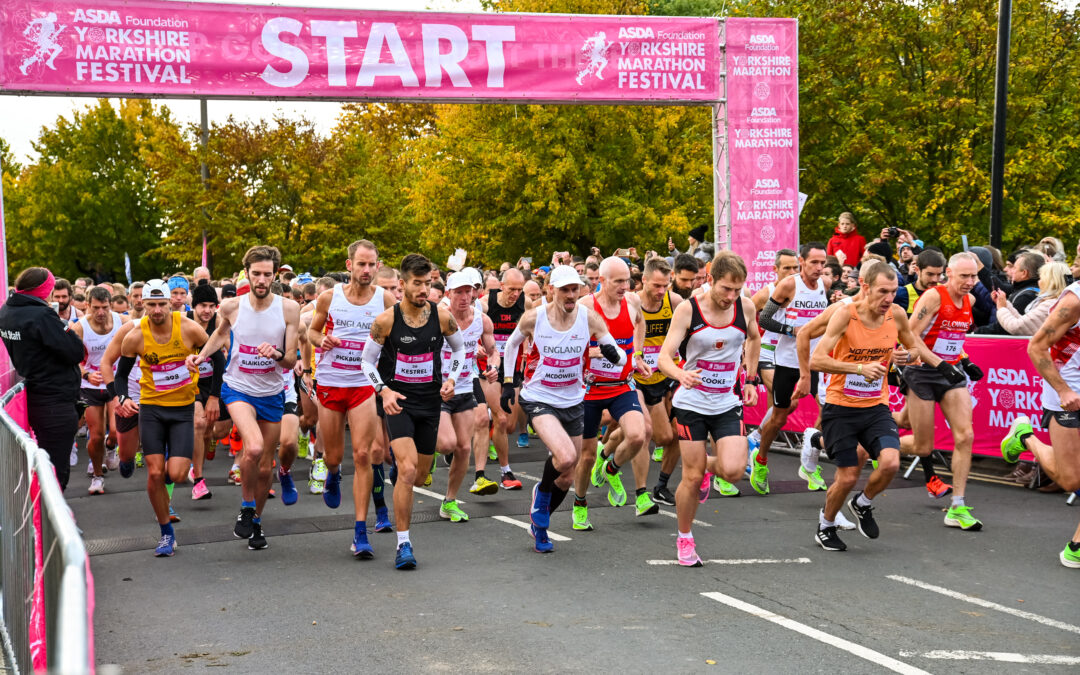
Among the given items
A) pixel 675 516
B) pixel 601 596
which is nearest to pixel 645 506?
pixel 675 516

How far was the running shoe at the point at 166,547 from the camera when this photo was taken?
8.78m

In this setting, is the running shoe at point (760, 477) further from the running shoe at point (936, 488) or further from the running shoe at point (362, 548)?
the running shoe at point (362, 548)

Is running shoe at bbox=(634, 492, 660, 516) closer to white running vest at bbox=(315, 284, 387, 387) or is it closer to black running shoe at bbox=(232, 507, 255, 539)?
white running vest at bbox=(315, 284, 387, 387)

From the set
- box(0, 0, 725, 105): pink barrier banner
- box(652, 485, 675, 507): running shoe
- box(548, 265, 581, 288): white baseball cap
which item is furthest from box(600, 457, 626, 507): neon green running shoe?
box(0, 0, 725, 105): pink barrier banner

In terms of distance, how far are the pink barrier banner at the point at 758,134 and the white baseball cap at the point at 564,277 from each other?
9.06 metres

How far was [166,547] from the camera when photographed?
8.80 m

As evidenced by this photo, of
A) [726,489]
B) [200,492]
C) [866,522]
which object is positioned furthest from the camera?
[200,492]

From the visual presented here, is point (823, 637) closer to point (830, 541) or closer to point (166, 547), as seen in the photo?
point (830, 541)

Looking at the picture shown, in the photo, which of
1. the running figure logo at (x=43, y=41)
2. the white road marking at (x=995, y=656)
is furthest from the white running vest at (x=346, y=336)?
the running figure logo at (x=43, y=41)

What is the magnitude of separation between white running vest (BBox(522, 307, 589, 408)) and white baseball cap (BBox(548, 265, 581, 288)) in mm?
300

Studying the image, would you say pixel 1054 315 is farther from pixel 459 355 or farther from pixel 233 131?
pixel 233 131

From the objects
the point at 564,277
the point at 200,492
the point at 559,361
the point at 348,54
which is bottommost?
the point at 200,492

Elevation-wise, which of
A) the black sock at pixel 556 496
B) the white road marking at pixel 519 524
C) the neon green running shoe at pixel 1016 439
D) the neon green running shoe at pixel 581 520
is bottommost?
the white road marking at pixel 519 524

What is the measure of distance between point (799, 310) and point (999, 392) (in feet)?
7.77
